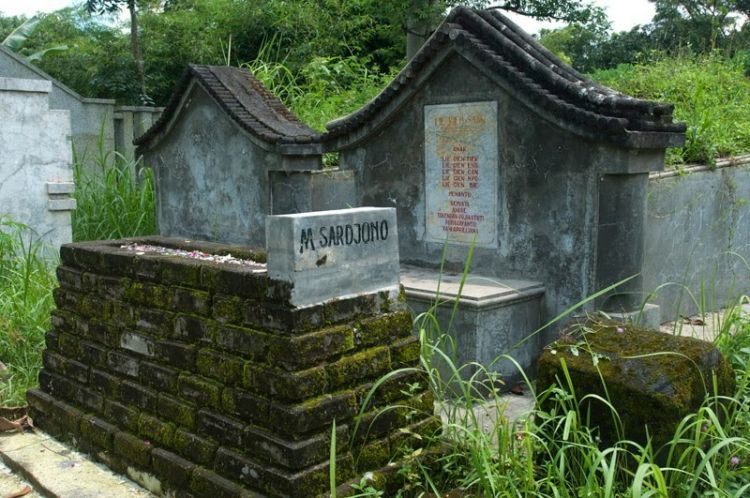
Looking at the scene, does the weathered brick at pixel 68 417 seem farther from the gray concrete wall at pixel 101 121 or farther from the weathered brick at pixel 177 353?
the gray concrete wall at pixel 101 121

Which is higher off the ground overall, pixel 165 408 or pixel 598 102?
pixel 598 102

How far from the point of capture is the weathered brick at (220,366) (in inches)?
136

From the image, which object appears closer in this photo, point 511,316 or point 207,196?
point 511,316

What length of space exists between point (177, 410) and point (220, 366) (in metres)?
0.41

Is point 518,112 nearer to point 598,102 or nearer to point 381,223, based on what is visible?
point 598,102

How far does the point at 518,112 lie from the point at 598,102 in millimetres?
638

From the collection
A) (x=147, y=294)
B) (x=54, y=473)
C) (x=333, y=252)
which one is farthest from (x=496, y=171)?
(x=54, y=473)

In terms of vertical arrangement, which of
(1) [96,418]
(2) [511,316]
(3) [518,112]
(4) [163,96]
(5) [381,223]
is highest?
(4) [163,96]

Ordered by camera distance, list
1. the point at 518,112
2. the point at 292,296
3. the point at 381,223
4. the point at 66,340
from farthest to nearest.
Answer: the point at 518,112, the point at 66,340, the point at 381,223, the point at 292,296

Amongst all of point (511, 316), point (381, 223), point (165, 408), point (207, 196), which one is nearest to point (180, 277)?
point (165, 408)

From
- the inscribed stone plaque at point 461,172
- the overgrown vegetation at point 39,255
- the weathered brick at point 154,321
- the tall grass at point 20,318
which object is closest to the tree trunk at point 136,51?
the overgrown vegetation at point 39,255

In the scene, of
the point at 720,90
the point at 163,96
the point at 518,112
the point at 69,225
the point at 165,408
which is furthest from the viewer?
the point at 163,96

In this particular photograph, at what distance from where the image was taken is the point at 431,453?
3.67 metres

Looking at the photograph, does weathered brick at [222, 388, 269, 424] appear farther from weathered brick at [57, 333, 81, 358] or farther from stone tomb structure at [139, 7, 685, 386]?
stone tomb structure at [139, 7, 685, 386]
